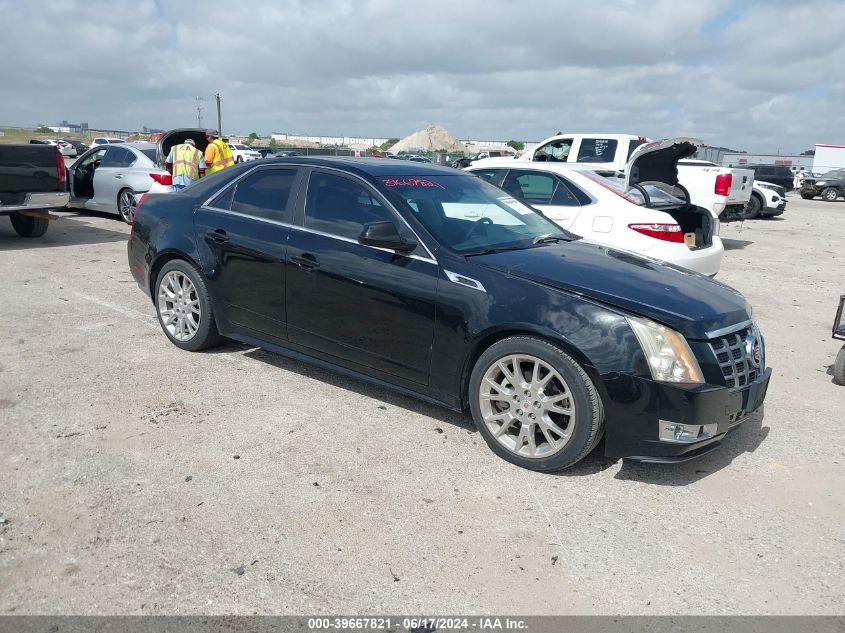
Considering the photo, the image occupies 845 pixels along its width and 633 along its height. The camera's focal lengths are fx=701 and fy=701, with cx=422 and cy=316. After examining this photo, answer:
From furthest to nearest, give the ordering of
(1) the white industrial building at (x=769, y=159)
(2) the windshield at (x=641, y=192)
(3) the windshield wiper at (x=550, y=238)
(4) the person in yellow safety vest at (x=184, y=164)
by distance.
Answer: (1) the white industrial building at (x=769, y=159), (4) the person in yellow safety vest at (x=184, y=164), (2) the windshield at (x=641, y=192), (3) the windshield wiper at (x=550, y=238)

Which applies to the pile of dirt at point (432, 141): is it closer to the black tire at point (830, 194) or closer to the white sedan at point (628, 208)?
Answer: the black tire at point (830, 194)

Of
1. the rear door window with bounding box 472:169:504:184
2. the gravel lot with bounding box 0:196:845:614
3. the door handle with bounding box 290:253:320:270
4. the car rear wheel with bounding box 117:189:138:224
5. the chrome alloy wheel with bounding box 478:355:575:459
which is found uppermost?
the rear door window with bounding box 472:169:504:184

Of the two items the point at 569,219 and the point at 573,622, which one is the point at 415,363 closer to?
the point at 573,622

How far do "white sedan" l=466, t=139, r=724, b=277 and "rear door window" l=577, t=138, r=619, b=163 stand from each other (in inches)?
223

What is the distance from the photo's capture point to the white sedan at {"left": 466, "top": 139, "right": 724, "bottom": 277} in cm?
716

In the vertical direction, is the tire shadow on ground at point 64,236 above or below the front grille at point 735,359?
below

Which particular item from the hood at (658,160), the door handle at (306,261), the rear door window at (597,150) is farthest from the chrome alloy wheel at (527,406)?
the rear door window at (597,150)

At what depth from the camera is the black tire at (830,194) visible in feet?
102

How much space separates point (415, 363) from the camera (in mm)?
4301

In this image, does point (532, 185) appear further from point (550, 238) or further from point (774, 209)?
point (774, 209)

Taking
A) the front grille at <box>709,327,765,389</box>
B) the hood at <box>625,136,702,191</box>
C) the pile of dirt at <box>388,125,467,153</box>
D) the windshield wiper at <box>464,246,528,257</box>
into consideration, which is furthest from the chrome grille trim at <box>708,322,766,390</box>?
the pile of dirt at <box>388,125,467,153</box>

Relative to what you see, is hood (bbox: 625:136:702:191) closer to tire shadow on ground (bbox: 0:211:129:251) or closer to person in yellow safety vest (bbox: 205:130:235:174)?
person in yellow safety vest (bbox: 205:130:235:174)

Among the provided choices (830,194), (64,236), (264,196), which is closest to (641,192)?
(264,196)

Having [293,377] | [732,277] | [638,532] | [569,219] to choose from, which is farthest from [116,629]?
[732,277]
